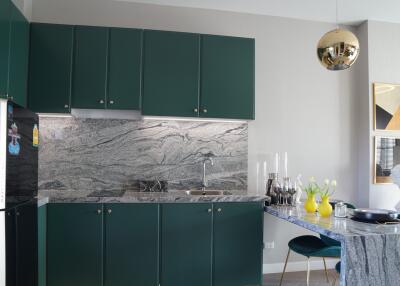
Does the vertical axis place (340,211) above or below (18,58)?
below

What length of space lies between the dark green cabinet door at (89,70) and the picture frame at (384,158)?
121 inches

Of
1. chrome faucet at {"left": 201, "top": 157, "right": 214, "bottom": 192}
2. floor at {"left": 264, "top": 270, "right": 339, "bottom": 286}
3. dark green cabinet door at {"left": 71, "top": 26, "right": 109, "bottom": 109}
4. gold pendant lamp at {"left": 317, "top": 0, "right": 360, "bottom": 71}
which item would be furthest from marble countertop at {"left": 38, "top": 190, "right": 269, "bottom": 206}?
gold pendant lamp at {"left": 317, "top": 0, "right": 360, "bottom": 71}

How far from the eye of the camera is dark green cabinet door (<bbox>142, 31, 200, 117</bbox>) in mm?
3188

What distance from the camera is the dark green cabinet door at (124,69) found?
10.3 ft

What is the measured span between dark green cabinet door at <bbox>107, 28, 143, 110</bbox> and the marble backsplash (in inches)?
16.0

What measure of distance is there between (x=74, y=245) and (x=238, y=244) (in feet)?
4.67

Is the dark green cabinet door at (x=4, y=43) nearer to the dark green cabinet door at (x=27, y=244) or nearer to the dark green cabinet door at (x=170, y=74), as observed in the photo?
the dark green cabinet door at (x=27, y=244)

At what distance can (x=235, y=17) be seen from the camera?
377 cm

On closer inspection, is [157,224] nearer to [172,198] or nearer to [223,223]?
[172,198]

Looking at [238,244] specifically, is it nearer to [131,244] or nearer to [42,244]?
[131,244]

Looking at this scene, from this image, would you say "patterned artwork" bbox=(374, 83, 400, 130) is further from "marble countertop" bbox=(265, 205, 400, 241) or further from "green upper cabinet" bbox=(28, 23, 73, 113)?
"green upper cabinet" bbox=(28, 23, 73, 113)

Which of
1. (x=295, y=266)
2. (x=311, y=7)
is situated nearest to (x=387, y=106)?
(x=311, y=7)

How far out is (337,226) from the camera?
7.09ft

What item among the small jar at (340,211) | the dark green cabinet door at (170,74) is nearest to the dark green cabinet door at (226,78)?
the dark green cabinet door at (170,74)
